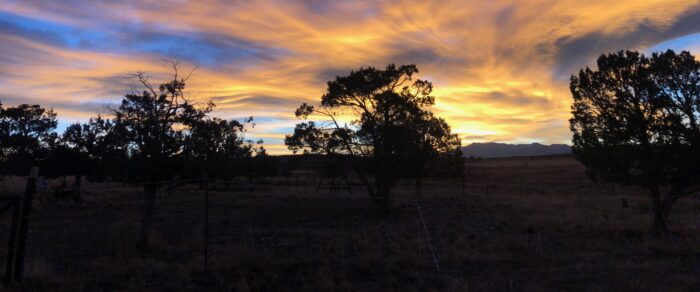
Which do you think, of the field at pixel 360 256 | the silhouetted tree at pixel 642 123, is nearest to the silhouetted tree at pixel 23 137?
the field at pixel 360 256

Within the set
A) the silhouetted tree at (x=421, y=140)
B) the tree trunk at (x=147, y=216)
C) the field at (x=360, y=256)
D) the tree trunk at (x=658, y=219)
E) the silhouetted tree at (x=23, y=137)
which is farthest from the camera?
the silhouetted tree at (x=23, y=137)

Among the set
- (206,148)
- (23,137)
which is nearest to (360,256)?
(206,148)

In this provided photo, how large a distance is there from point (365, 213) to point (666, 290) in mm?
18731

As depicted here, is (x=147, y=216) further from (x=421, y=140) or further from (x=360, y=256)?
(x=421, y=140)

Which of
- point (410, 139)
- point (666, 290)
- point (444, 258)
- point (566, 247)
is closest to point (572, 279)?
point (666, 290)

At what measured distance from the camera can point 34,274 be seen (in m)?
9.33

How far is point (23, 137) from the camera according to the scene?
50125 mm

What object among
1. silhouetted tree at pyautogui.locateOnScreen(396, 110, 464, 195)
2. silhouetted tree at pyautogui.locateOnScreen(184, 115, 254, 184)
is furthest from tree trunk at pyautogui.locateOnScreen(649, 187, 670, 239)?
silhouetted tree at pyautogui.locateOnScreen(184, 115, 254, 184)

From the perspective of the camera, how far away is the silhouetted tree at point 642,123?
15781 mm

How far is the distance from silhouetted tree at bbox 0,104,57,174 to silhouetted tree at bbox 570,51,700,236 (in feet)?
157

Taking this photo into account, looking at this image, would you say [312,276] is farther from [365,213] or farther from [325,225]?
[365,213]

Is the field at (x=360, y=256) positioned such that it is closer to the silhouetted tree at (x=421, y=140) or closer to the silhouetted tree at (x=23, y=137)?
the silhouetted tree at (x=421, y=140)

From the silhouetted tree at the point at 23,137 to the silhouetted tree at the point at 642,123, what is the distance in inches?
1888

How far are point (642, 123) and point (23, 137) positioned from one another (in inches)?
2185
